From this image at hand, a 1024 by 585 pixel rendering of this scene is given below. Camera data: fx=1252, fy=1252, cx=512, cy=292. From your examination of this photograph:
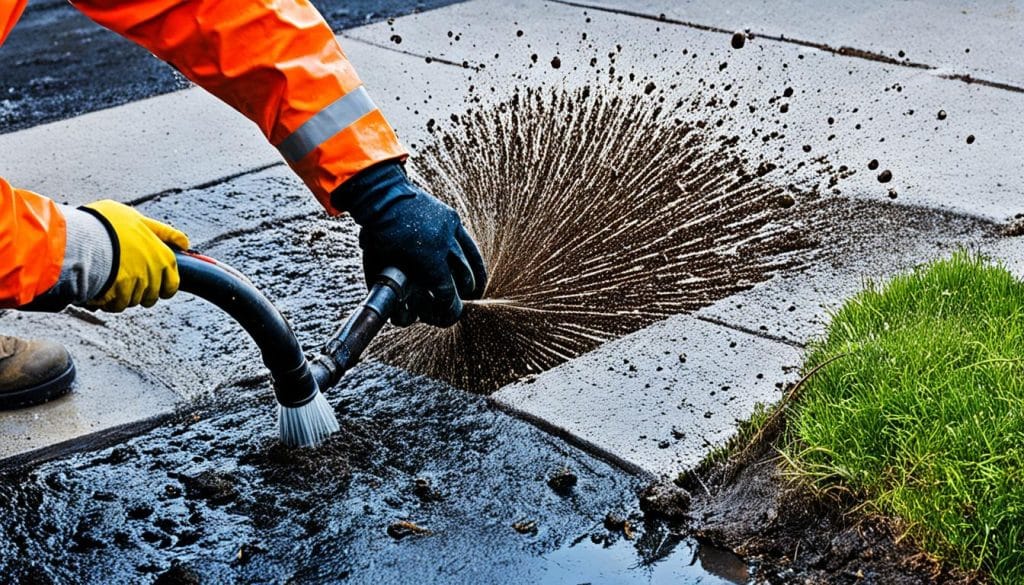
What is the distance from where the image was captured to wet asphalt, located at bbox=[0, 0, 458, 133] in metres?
6.22

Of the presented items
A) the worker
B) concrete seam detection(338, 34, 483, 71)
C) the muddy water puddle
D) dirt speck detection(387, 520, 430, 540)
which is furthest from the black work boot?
concrete seam detection(338, 34, 483, 71)

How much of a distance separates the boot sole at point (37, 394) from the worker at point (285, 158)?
0.97m

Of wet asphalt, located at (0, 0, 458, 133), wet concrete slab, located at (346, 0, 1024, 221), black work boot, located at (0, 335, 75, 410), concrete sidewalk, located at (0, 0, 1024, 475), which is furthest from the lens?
wet asphalt, located at (0, 0, 458, 133)

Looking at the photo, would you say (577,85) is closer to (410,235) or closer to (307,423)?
(410,235)

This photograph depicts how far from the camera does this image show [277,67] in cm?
278

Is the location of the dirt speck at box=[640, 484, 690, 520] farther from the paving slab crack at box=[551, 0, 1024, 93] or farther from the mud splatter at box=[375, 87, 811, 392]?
the paving slab crack at box=[551, 0, 1024, 93]

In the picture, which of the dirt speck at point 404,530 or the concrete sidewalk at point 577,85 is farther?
the concrete sidewalk at point 577,85

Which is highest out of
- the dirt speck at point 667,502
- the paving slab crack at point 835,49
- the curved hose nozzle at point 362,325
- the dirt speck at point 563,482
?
the paving slab crack at point 835,49

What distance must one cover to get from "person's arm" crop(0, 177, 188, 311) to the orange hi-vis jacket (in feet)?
1.20

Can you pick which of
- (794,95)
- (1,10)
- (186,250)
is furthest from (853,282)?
(1,10)

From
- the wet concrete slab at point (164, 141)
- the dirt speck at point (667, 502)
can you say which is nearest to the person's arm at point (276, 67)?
the dirt speck at point (667, 502)

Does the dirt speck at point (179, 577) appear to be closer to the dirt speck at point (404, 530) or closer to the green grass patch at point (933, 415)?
the dirt speck at point (404, 530)

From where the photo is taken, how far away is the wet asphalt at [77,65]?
622cm

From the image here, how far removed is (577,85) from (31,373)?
2.68m
